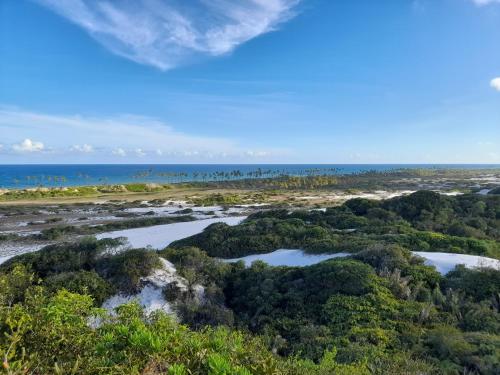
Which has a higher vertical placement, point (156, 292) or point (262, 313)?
point (156, 292)

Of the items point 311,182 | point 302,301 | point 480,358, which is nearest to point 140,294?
point 302,301

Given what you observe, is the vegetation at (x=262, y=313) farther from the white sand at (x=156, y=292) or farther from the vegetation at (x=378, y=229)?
the white sand at (x=156, y=292)

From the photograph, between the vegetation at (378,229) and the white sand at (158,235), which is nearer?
the vegetation at (378,229)

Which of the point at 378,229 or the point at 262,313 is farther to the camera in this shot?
the point at 378,229

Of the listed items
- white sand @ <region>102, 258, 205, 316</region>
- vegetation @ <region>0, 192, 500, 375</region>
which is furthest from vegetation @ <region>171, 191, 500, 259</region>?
white sand @ <region>102, 258, 205, 316</region>

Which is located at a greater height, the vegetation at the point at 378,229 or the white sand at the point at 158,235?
the vegetation at the point at 378,229

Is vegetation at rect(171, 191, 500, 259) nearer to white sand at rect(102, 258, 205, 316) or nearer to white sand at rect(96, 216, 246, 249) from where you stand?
white sand at rect(96, 216, 246, 249)

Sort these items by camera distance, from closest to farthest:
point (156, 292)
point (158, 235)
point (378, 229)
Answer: point (156, 292) → point (378, 229) → point (158, 235)

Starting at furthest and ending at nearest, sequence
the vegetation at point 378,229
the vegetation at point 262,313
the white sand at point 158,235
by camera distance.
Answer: the white sand at point 158,235
the vegetation at point 378,229
the vegetation at point 262,313

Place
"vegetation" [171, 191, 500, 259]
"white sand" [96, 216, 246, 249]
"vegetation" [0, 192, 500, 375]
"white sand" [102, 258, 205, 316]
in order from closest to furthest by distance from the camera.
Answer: "vegetation" [0, 192, 500, 375] < "white sand" [102, 258, 205, 316] < "vegetation" [171, 191, 500, 259] < "white sand" [96, 216, 246, 249]

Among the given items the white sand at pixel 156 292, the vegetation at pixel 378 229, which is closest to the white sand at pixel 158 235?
the vegetation at pixel 378 229

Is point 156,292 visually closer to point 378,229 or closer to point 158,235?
point 378,229

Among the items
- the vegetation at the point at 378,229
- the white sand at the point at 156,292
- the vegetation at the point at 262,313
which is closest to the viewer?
the vegetation at the point at 262,313

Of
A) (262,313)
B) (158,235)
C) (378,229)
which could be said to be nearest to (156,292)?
(262,313)
